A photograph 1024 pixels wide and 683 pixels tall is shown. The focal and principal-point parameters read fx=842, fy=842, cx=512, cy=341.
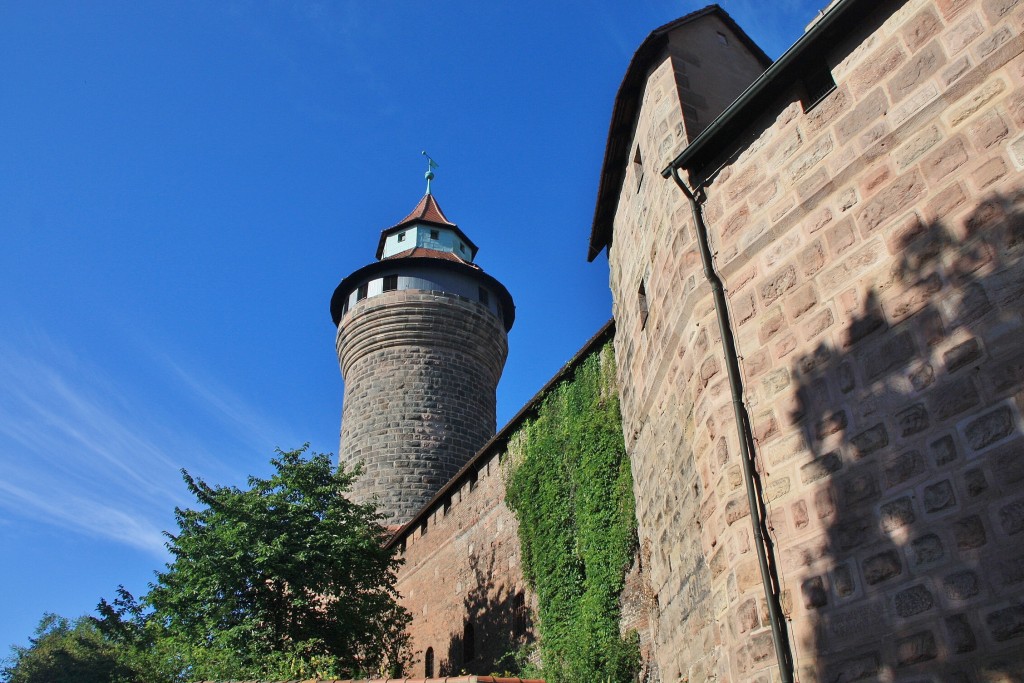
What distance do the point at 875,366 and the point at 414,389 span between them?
16977mm

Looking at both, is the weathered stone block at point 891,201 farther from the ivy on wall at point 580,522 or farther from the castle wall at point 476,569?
the castle wall at point 476,569

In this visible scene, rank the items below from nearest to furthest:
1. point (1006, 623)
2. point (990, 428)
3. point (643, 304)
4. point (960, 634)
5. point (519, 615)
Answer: point (1006, 623)
point (960, 634)
point (990, 428)
point (643, 304)
point (519, 615)

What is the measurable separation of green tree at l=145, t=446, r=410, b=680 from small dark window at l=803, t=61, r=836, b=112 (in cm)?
903

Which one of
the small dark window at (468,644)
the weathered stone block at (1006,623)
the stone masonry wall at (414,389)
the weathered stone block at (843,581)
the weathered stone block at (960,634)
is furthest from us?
the stone masonry wall at (414,389)

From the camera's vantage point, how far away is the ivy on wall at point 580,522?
8.90 m

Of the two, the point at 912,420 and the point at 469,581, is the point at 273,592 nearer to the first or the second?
the point at 469,581

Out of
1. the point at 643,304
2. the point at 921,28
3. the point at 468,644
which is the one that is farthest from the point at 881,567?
the point at 468,644

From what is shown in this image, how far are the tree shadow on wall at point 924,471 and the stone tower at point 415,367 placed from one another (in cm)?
1569

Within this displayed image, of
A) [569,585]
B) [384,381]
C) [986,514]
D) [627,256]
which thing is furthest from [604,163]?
[384,381]

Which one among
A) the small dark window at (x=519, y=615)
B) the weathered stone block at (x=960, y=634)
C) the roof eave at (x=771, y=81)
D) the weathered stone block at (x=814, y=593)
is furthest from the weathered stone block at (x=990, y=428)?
the small dark window at (x=519, y=615)

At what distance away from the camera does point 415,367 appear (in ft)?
68.5

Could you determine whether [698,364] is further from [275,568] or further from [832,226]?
[275,568]

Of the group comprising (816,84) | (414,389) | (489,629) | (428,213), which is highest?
(428,213)

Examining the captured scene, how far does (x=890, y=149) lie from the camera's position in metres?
4.46
